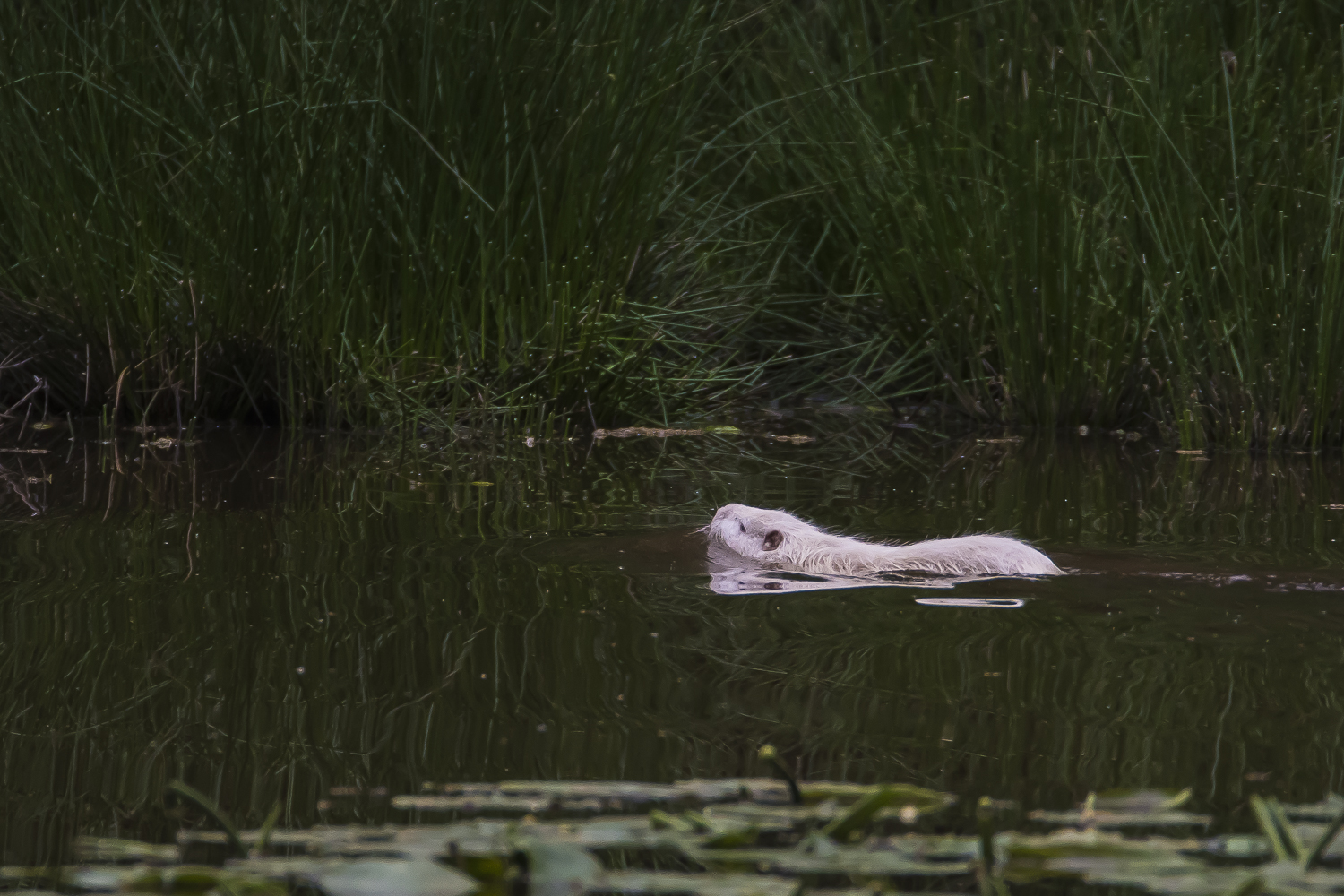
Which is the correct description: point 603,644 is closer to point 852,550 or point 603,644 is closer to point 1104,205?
point 852,550

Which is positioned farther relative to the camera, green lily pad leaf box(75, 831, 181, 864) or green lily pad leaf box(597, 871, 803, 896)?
green lily pad leaf box(75, 831, 181, 864)

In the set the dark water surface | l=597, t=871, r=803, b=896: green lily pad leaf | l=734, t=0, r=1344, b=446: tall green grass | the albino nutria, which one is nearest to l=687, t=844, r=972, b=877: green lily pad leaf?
l=597, t=871, r=803, b=896: green lily pad leaf

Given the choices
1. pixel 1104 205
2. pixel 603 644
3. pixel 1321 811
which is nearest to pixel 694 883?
pixel 1321 811

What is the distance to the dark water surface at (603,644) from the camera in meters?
2.34

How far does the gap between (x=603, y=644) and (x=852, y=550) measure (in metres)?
1.08

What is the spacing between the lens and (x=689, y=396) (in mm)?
7543

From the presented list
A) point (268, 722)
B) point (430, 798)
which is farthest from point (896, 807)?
point (268, 722)

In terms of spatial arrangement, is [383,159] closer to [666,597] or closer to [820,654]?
[666,597]

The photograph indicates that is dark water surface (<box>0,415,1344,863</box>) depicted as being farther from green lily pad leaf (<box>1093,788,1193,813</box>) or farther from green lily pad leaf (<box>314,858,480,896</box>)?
green lily pad leaf (<box>314,858,480,896</box>)

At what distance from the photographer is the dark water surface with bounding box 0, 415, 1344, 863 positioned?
92.0 inches

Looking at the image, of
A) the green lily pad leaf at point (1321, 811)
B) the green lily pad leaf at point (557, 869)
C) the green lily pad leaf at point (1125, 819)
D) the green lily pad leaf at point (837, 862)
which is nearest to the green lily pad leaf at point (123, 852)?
the green lily pad leaf at point (557, 869)

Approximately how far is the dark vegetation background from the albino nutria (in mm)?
2513

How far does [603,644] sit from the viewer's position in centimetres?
318

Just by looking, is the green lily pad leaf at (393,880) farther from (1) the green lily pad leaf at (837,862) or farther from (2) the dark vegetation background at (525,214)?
(2) the dark vegetation background at (525,214)
